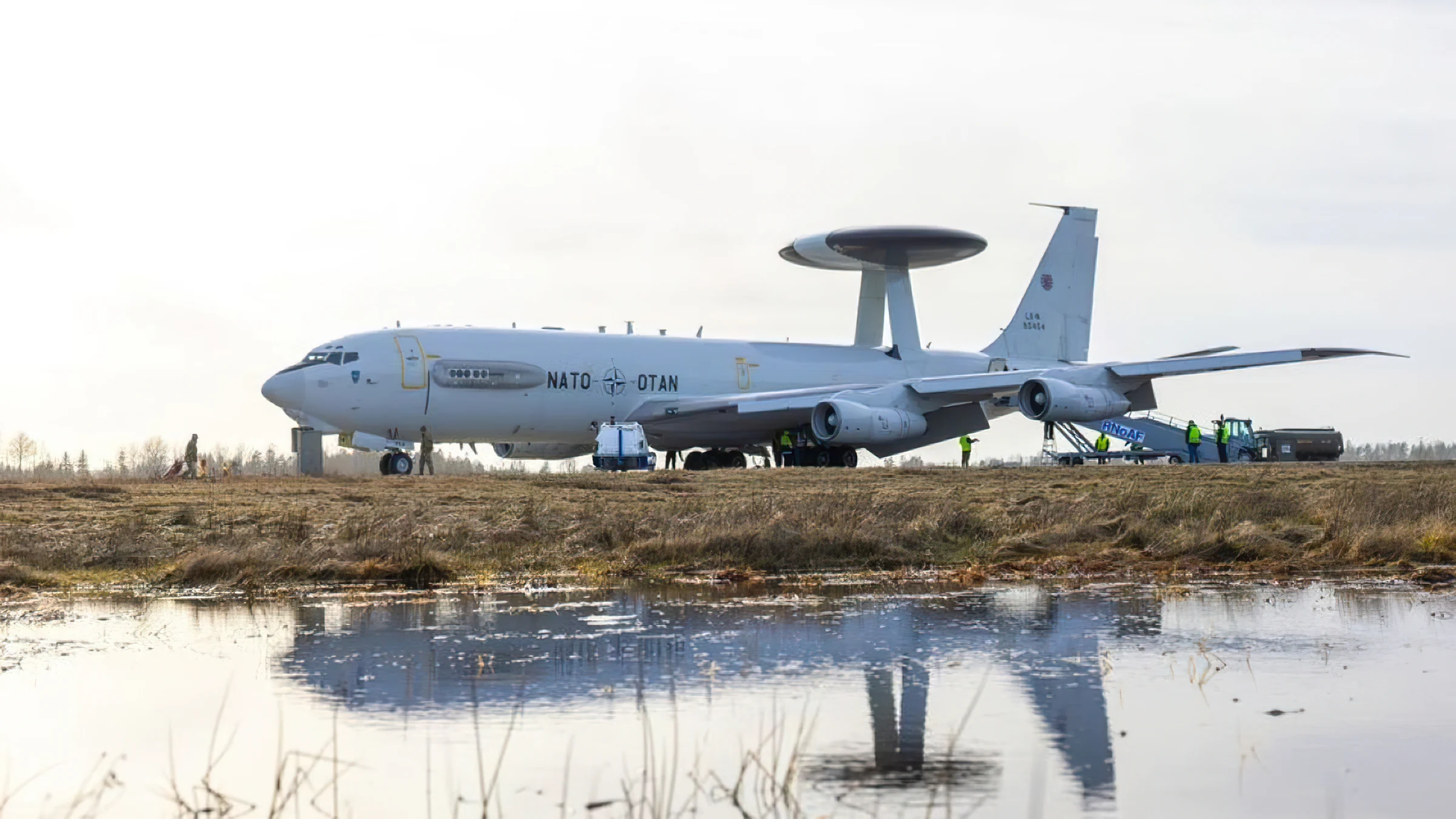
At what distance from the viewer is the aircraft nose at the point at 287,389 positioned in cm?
3562

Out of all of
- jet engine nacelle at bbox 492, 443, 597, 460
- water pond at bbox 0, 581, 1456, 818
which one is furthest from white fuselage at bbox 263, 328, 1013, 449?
water pond at bbox 0, 581, 1456, 818

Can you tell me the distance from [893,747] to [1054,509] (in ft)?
42.4

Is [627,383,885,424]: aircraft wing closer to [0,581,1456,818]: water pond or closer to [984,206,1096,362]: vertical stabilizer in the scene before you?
[984,206,1096,362]: vertical stabilizer

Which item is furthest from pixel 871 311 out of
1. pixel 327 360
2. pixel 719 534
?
pixel 719 534

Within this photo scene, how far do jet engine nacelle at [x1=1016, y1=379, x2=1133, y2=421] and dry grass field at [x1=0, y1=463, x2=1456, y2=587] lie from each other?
14392mm

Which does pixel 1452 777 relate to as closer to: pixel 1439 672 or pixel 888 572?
pixel 1439 672

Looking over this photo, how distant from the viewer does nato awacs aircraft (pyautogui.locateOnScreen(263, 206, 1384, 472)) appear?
36438mm

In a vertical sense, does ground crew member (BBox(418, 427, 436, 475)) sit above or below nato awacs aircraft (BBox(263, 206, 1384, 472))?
below

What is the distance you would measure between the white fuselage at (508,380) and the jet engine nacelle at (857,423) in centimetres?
323

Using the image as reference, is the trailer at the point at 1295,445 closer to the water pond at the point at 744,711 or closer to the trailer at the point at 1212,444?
the trailer at the point at 1212,444

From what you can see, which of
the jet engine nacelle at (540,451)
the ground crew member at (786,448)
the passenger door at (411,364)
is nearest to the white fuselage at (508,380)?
the passenger door at (411,364)

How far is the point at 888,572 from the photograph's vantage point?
14.9m

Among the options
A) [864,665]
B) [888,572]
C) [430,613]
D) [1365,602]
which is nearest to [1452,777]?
[864,665]

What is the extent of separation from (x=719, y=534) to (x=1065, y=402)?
76.6 ft
